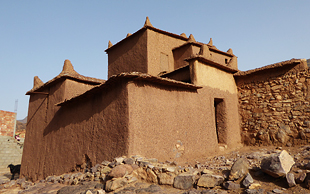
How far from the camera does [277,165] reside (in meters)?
4.42

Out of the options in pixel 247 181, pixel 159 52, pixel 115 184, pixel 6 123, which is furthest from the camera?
pixel 6 123

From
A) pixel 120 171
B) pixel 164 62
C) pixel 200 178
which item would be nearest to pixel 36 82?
pixel 164 62

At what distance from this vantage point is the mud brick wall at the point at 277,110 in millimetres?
8227

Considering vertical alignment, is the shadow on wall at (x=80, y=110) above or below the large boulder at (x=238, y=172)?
above

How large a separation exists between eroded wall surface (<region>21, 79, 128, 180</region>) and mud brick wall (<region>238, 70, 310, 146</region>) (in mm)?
5600

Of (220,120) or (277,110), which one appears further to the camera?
(220,120)

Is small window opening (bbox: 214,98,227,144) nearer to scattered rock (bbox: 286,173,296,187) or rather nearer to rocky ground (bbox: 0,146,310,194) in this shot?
rocky ground (bbox: 0,146,310,194)

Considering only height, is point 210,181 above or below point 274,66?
below

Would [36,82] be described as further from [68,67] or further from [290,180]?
[290,180]

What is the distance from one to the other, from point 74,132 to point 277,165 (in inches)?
243

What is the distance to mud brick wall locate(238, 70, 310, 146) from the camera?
324 inches

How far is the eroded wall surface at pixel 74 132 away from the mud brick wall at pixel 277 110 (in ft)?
18.4

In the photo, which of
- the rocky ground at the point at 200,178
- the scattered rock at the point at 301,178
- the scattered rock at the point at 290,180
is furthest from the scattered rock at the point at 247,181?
the scattered rock at the point at 301,178

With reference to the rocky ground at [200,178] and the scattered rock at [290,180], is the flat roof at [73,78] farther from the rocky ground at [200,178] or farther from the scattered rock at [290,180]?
the scattered rock at [290,180]
